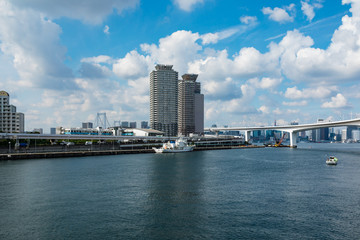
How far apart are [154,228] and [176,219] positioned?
3.46 meters

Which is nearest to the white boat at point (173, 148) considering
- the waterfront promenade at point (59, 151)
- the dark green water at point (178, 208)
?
the waterfront promenade at point (59, 151)

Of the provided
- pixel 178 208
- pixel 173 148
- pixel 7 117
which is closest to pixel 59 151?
pixel 173 148

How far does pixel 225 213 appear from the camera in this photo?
31.1 metres

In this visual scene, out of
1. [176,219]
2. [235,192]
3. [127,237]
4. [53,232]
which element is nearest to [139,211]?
[176,219]

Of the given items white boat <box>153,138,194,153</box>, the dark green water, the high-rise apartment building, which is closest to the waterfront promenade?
white boat <box>153,138,194,153</box>

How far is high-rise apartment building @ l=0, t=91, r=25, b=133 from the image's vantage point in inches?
5984

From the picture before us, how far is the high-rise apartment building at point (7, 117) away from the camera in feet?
499

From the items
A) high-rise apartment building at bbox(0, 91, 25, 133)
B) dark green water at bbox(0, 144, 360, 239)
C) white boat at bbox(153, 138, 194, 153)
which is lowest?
dark green water at bbox(0, 144, 360, 239)

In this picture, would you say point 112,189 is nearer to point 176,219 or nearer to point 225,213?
point 176,219

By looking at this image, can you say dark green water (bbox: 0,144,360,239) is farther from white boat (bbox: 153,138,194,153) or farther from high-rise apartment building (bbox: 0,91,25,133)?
high-rise apartment building (bbox: 0,91,25,133)

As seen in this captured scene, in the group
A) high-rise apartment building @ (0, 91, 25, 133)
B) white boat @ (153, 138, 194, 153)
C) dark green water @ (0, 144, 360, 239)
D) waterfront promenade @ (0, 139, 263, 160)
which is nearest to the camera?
dark green water @ (0, 144, 360, 239)

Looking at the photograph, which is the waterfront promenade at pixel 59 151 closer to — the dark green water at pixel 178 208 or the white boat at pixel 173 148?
the white boat at pixel 173 148

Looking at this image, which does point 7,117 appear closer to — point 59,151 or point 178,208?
point 59,151

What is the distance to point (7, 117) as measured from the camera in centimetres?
15275
